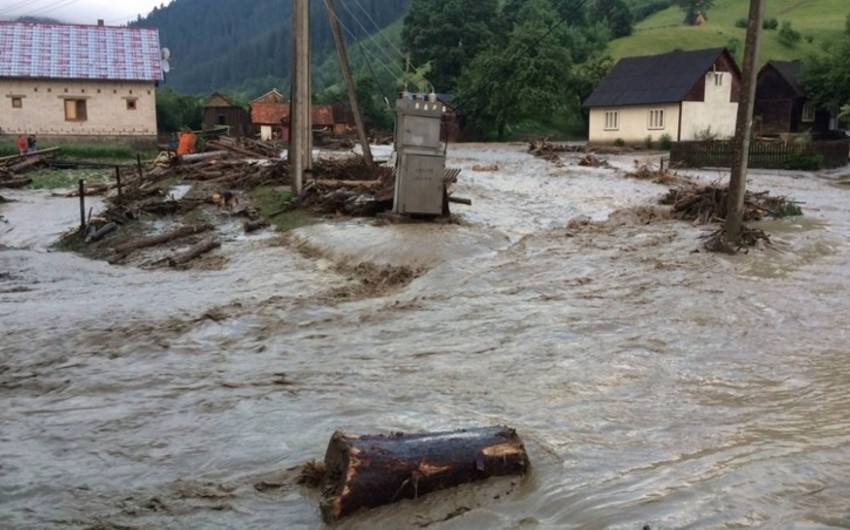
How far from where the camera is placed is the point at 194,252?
53.6ft

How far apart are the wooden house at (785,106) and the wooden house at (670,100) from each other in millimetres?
2800

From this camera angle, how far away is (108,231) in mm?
19359

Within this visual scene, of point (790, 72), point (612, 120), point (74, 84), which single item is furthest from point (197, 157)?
point (790, 72)

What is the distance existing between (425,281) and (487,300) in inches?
64.1

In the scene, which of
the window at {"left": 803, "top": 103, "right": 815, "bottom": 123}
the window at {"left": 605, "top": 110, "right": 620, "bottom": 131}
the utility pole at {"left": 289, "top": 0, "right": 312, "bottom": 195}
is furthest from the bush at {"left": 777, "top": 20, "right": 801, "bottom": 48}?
the utility pole at {"left": 289, "top": 0, "right": 312, "bottom": 195}

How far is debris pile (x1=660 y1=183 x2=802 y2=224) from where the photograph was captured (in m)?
17.2

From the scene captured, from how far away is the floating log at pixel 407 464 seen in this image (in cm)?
457

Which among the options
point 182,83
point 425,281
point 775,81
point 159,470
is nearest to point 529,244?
point 425,281

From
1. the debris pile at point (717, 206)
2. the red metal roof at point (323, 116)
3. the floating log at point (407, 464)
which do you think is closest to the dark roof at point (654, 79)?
the red metal roof at point (323, 116)

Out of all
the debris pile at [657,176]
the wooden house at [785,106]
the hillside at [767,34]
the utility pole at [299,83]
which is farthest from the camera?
the hillside at [767,34]

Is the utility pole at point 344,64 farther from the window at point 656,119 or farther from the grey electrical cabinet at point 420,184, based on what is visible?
the window at point 656,119

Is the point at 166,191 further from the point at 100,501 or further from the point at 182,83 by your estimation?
the point at 182,83

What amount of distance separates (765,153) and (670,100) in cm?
1689

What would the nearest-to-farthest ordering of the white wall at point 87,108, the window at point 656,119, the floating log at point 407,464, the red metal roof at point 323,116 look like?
the floating log at point 407,464 < the white wall at point 87,108 < the window at point 656,119 < the red metal roof at point 323,116
